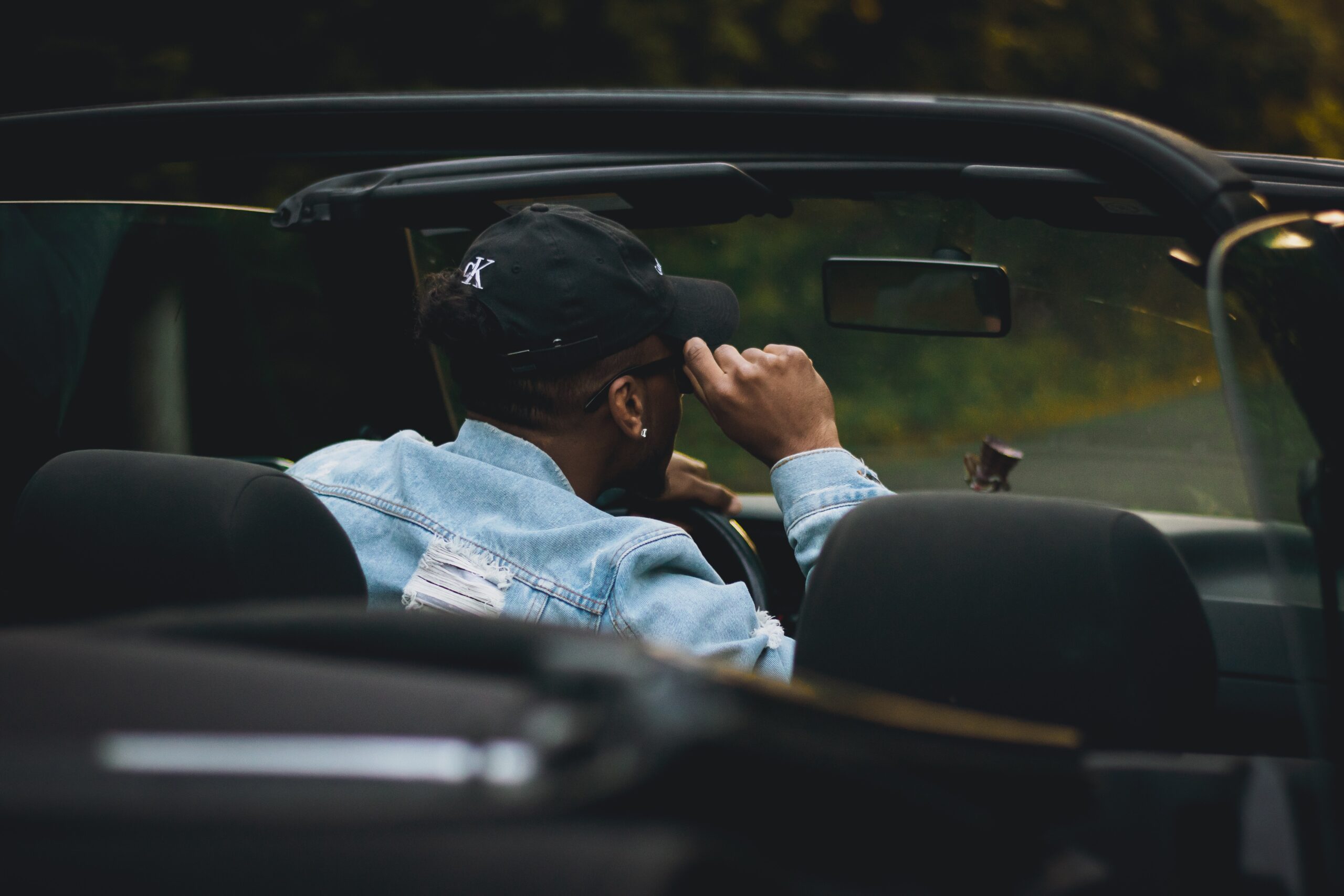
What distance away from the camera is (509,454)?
6.53ft

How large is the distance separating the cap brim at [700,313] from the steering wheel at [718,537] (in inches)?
19.6

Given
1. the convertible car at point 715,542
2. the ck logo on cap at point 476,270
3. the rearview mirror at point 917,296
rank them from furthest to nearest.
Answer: the rearview mirror at point 917,296, the ck logo on cap at point 476,270, the convertible car at point 715,542

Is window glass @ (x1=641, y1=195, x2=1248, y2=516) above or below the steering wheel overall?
above

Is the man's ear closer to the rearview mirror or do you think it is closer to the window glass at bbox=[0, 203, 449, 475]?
the rearview mirror

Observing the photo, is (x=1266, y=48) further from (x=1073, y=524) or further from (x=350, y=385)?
(x=1073, y=524)

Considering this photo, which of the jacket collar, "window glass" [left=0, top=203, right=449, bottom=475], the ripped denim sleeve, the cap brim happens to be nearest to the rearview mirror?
the cap brim

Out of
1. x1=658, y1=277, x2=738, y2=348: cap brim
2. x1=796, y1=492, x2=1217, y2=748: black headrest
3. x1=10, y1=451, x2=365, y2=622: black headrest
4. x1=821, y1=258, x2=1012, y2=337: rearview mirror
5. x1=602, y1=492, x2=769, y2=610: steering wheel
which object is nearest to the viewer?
x1=796, y1=492, x2=1217, y2=748: black headrest

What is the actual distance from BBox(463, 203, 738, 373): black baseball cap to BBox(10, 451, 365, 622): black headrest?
49 centimetres

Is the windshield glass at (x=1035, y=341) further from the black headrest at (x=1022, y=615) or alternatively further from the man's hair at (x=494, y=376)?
the black headrest at (x=1022, y=615)

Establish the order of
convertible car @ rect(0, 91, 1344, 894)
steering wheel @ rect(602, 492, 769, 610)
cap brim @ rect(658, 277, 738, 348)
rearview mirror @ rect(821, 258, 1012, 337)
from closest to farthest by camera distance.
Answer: convertible car @ rect(0, 91, 1344, 894), cap brim @ rect(658, 277, 738, 348), rearview mirror @ rect(821, 258, 1012, 337), steering wheel @ rect(602, 492, 769, 610)

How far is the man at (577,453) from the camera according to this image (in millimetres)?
1788

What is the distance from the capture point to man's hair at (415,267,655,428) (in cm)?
204

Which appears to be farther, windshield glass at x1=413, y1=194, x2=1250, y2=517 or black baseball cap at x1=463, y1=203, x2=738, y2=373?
windshield glass at x1=413, y1=194, x2=1250, y2=517

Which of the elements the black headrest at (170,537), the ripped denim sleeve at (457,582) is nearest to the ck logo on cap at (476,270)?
the ripped denim sleeve at (457,582)
